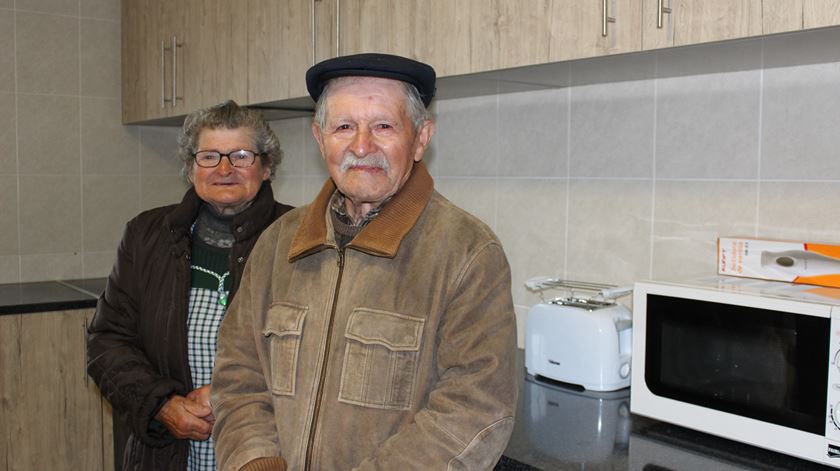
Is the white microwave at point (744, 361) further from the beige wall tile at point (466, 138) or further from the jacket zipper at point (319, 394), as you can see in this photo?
the beige wall tile at point (466, 138)

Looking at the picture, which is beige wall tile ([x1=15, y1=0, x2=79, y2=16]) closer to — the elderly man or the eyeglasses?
the eyeglasses

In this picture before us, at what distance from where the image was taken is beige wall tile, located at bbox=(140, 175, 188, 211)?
134 inches

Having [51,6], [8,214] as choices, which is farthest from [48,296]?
[51,6]

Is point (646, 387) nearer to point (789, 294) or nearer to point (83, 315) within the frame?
point (789, 294)

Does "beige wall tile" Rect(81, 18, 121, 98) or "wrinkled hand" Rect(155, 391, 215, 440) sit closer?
"wrinkled hand" Rect(155, 391, 215, 440)

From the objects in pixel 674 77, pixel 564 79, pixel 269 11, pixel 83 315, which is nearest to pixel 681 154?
pixel 674 77

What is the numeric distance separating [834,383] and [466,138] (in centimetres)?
131

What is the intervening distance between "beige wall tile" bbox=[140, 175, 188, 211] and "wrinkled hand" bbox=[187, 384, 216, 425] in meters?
1.90

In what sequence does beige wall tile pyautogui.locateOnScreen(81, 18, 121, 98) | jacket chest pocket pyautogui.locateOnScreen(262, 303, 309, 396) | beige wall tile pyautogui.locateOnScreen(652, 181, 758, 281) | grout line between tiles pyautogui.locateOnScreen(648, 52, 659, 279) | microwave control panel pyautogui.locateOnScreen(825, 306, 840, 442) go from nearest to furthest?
jacket chest pocket pyautogui.locateOnScreen(262, 303, 309, 396) < microwave control panel pyautogui.locateOnScreen(825, 306, 840, 442) < beige wall tile pyautogui.locateOnScreen(652, 181, 758, 281) < grout line between tiles pyautogui.locateOnScreen(648, 52, 659, 279) < beige wall tile pyautogui.locateOnScreen(81, 18, 121, 98)

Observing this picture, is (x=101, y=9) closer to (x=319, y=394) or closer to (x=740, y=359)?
(x=319, y=394)

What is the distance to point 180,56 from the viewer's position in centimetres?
289

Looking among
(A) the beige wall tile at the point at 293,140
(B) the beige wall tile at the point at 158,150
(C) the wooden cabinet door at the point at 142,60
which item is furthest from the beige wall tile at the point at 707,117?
(B) the beige wall tile at the point at 158,150

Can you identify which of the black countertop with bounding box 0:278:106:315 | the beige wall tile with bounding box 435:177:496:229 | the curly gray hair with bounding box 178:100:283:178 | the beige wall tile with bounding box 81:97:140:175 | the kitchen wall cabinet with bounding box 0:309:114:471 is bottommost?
the kitchen wall cabinet with bounding box 0:309:114:471

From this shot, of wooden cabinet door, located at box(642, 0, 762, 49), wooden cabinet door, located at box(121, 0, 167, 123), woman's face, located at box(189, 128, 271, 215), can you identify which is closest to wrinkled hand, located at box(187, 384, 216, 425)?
woman's face, located at box(189, 128, 271, 215)
